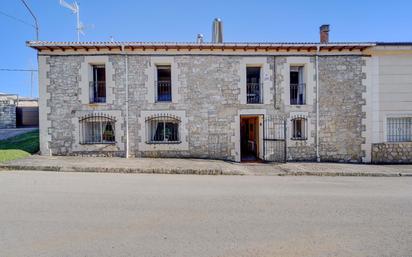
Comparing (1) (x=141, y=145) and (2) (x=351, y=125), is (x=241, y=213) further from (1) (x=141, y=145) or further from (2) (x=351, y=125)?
(2) (x=351, y=125)

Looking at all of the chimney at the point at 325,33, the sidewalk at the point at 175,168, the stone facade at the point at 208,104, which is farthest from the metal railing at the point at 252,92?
the chimney at the point at 325,33

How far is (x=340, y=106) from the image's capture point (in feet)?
38.0

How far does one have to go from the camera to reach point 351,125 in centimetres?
1159

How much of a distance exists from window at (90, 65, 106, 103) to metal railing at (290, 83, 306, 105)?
9.54 metres

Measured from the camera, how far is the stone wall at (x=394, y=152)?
11531mm

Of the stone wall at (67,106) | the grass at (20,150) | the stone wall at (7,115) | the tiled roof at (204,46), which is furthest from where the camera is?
the stone wall at (7,115)

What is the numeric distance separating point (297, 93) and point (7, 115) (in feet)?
76.4

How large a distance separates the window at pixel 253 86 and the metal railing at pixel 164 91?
4.02 meters

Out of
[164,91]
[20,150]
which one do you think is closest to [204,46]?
[164,91]

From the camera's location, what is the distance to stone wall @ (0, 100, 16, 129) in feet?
66.0

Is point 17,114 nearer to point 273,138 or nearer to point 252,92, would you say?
point 252,92

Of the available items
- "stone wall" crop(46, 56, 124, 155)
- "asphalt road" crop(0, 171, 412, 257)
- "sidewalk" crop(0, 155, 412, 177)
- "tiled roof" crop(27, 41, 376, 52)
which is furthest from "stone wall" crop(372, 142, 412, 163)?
"stone wall" crop(46, 56, 124, 155)

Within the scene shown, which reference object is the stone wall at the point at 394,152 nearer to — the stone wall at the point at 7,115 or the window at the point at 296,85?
the window at the point at 296,85

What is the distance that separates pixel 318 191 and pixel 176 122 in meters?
7.12
